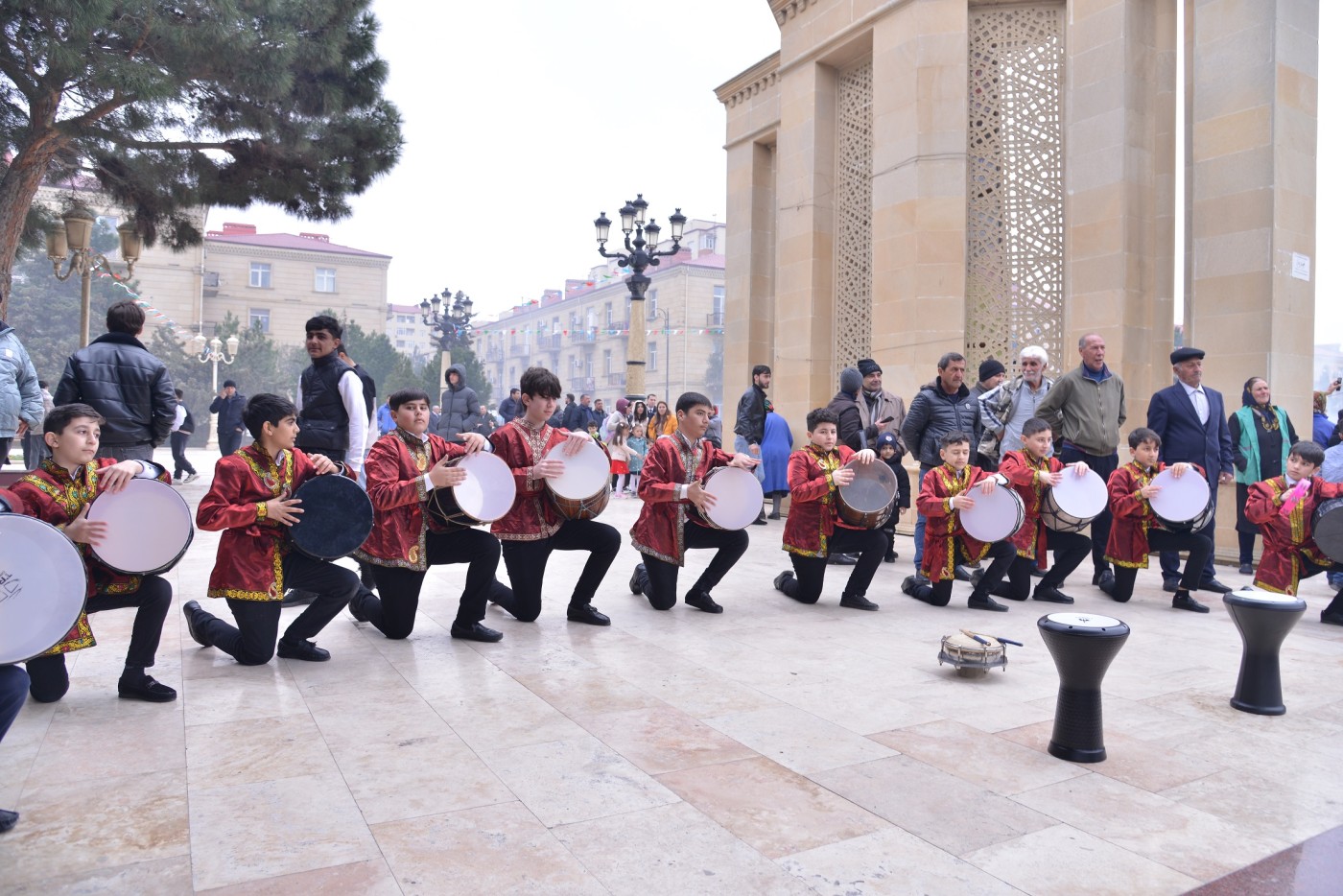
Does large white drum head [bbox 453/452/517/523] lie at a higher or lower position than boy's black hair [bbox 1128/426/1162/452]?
lower

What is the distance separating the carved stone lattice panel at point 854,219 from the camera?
35.3 ft

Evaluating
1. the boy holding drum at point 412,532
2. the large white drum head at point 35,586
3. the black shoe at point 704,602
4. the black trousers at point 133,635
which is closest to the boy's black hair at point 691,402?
the black shoe at point 704,602

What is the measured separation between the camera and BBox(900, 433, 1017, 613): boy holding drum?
18.8ft

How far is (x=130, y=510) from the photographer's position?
3.44m

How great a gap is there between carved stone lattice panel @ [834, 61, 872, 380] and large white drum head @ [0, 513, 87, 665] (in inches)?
357

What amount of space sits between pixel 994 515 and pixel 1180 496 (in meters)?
1.29

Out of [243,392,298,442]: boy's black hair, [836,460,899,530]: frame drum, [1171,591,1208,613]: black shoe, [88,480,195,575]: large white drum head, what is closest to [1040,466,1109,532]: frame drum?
[1171,591,1208,613]: black shoe

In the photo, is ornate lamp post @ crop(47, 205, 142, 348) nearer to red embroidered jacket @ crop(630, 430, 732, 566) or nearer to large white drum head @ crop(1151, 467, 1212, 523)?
red embroidered jacket @ crop(630, 430, 732, 566)

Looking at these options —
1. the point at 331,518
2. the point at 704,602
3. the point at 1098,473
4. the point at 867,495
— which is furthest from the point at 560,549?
the point at 1098,473

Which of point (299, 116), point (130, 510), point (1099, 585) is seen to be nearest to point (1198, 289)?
point (1099, 585)

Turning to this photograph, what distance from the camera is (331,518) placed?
13.2ft

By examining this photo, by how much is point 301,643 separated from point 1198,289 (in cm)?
745

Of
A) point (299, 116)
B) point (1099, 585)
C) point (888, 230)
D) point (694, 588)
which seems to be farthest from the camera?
point (299, 116)

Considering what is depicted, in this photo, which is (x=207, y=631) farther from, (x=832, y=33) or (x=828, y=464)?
(x=832, y=33)
